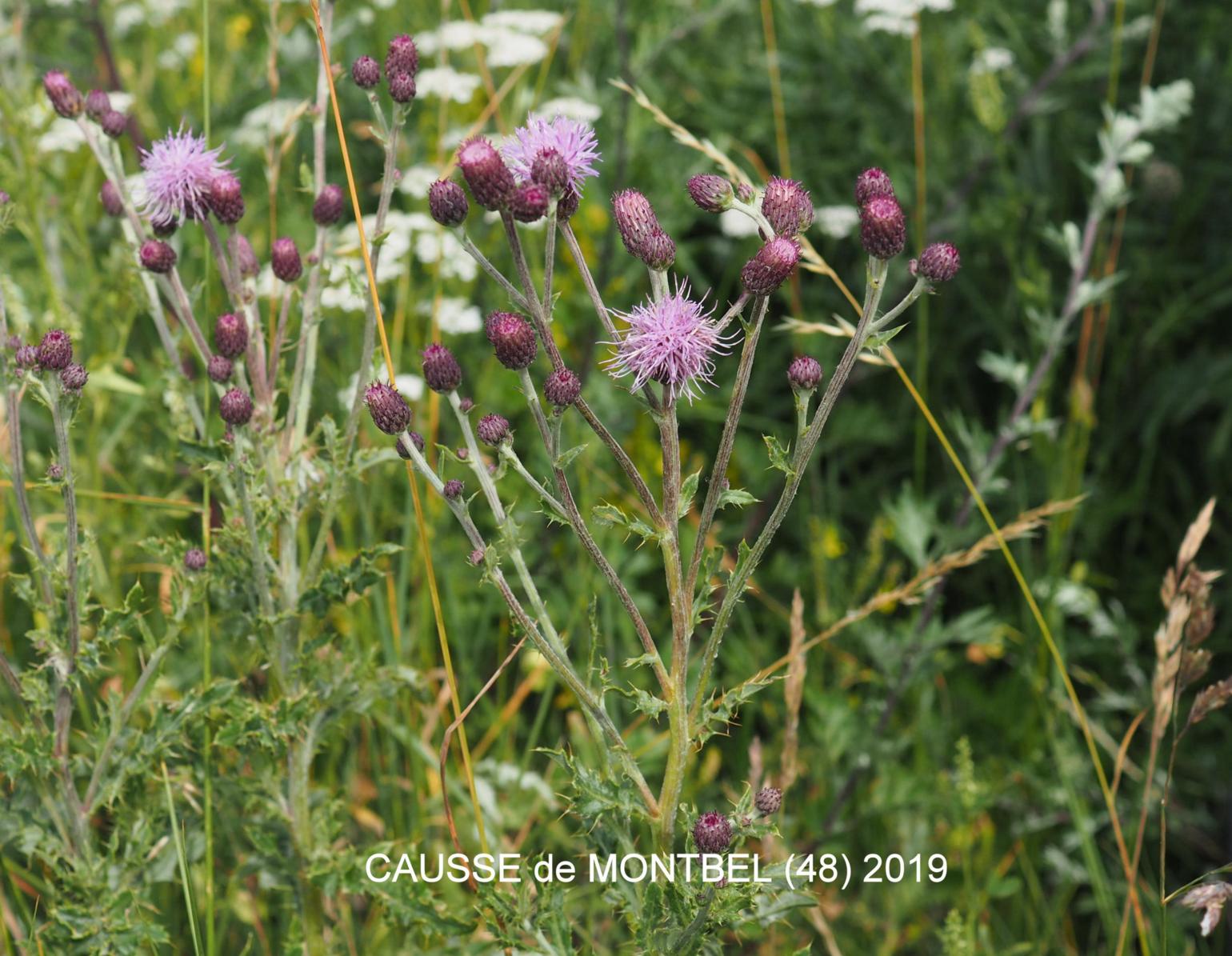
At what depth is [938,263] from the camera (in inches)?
63.4

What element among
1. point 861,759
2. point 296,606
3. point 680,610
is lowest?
point 861,759

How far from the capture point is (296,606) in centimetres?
207

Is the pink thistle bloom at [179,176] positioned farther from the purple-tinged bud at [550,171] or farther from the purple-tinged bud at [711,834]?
the purple-tinged bud at [711,834]

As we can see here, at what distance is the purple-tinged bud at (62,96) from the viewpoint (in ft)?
6.95

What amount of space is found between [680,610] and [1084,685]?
2390 mm

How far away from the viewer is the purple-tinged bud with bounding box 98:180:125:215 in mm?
2238

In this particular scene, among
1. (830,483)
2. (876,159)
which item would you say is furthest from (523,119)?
(830,483)

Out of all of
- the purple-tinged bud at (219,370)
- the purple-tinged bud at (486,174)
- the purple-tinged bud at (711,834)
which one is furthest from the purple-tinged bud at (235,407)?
the purple-tinged bud at (711,834)

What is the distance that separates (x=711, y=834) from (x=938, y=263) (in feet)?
2.79

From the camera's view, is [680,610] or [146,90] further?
[146,90]

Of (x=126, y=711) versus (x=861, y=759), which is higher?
(x=126, y=711)

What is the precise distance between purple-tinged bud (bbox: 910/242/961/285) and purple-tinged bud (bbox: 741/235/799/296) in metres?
0.19

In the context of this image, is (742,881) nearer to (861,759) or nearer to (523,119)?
(861,759)

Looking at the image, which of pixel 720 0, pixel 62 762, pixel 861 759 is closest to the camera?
pixel 62 762
